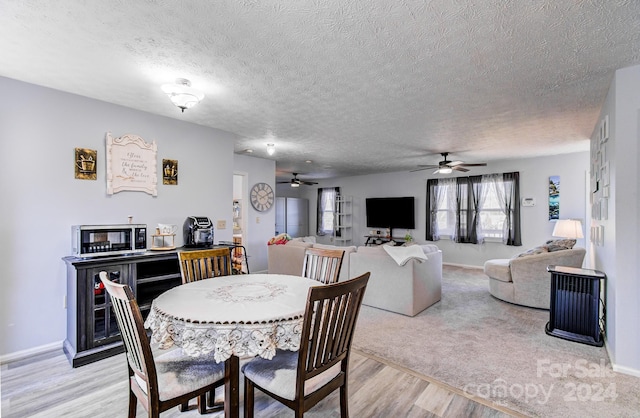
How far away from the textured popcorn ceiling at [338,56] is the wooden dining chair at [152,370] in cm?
153

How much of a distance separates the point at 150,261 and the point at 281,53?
7.53ft

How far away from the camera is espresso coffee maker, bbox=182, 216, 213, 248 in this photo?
3.48 meters

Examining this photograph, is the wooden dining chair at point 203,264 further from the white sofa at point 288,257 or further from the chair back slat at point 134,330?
the white sofa at point 288,257

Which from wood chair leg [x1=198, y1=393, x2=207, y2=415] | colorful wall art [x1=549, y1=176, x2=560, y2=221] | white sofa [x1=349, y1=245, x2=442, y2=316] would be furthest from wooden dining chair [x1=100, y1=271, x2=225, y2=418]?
colorful wall art [x1=549, y1=176, x2=560, y2=221]

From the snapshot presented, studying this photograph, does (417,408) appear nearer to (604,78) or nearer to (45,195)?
(604,78)

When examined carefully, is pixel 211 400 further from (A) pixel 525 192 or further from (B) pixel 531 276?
(A) pixel 525 192

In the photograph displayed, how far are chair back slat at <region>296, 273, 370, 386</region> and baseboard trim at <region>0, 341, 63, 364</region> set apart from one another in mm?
2738

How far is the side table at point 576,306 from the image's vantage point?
286cm

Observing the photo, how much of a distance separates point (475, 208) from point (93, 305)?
6.91 metres

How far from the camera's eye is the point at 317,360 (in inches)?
58.3

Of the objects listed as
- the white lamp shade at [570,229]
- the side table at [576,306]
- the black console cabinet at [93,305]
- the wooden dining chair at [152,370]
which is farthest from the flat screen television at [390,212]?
the wooden dining chair at [152,370]

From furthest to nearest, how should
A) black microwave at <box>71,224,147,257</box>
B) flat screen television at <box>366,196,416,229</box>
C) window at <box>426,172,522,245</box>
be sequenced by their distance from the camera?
flat screen television at <box>366,196,416,229</box>, window at <box>426,172,522,245</box>, black microwave at <box>71,224,147,257</box>

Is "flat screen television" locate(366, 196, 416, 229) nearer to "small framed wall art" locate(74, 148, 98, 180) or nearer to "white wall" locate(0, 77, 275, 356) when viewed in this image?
"white wall" locate(0, 77, 275, 356)

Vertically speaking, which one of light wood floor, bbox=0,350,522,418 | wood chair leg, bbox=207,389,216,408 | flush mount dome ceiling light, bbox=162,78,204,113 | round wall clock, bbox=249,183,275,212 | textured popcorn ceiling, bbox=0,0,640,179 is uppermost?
textured popcorn ceiling, bbox=0,0,640,179
